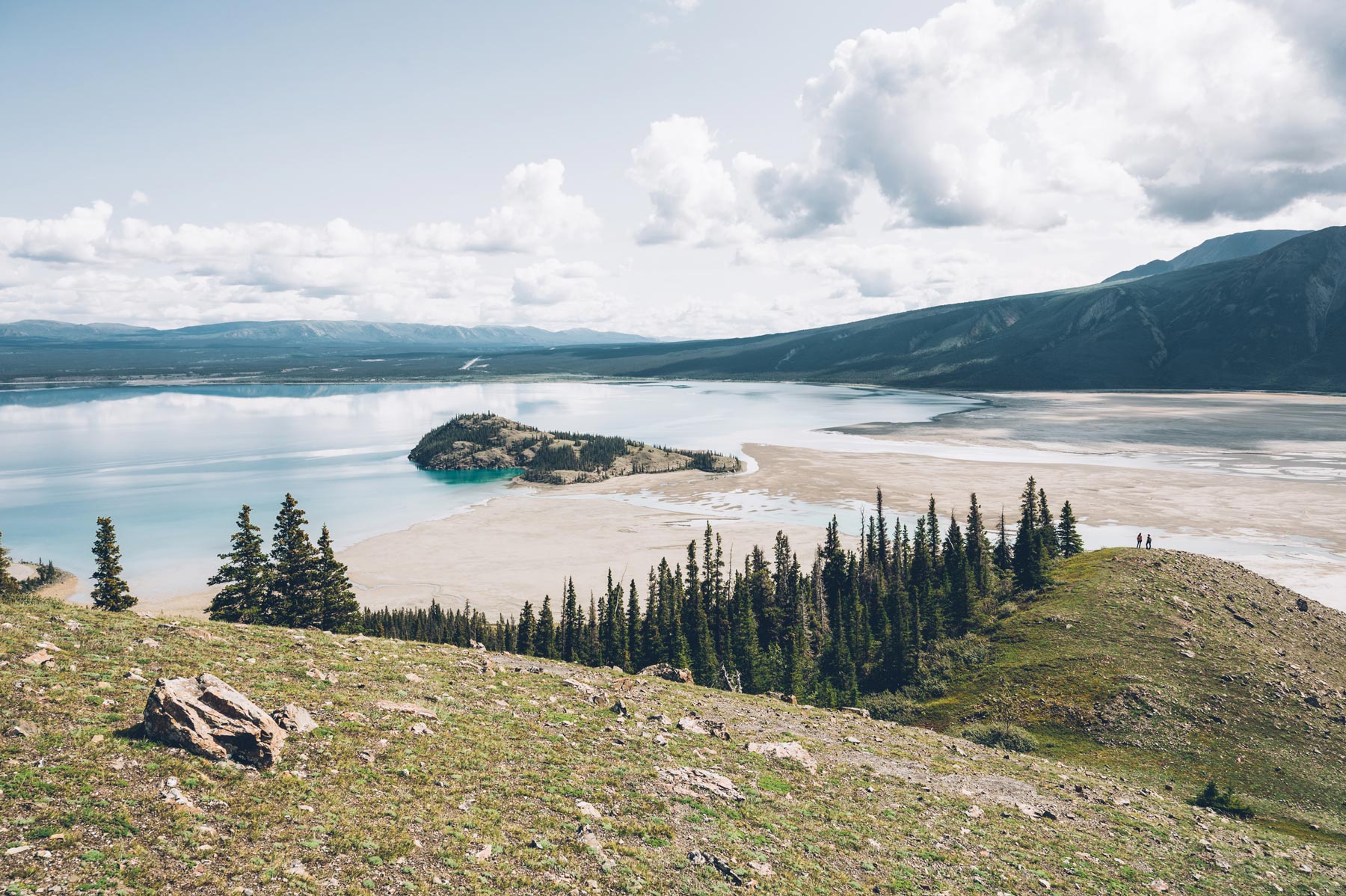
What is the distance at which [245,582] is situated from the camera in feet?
175

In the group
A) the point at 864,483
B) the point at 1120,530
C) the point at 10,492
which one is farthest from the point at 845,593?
the point at 10,492

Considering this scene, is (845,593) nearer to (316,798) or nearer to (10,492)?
(316,798)

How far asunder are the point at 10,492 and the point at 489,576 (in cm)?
16945

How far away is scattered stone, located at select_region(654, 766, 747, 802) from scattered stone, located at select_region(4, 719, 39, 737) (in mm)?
18937

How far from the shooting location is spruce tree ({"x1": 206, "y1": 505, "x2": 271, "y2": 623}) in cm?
5162

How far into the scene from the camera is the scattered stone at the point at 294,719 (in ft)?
74.3

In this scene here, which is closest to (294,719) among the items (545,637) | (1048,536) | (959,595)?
(545,637)

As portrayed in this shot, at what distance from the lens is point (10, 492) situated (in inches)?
7618

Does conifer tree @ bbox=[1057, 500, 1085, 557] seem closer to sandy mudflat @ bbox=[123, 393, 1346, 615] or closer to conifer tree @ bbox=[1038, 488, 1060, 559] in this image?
conifer tree @ bbox=[1038, 488, 1060, 559]

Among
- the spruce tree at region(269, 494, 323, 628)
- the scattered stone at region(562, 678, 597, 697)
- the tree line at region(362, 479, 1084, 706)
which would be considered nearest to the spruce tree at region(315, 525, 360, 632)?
the spruce tree at region(269, 494, 323, 628)

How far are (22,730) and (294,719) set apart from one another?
666cm

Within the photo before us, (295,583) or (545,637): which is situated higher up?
(295,583)

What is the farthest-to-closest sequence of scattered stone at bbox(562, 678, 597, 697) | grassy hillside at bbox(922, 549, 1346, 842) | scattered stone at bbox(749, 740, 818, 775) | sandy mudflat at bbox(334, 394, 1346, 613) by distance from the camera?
sandy mudflat at bbox(334, 394, 1346, 613), grassy hillside at bbox(922, 549, 1346, 842), scattered stone at bbox(562, 678, 597, 697), scattered stone at bbox(749, 740, 818, 775)

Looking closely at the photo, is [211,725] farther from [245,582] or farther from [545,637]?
[545,637]
